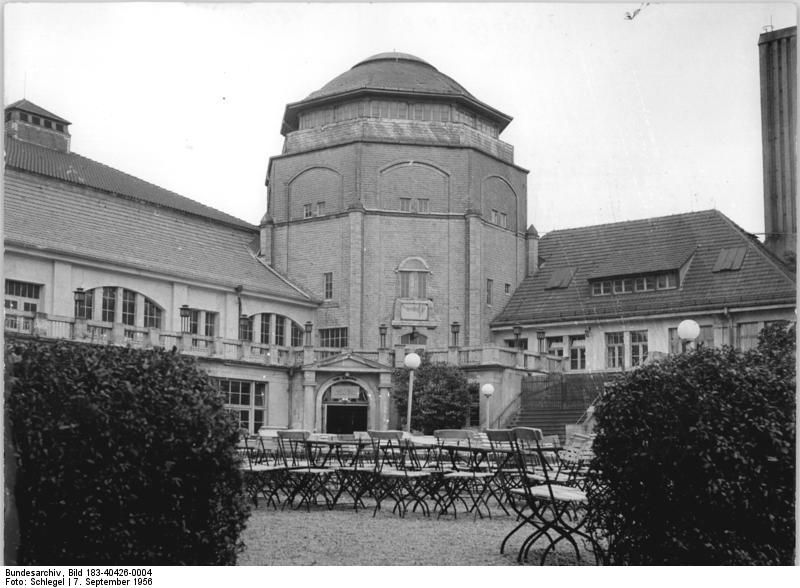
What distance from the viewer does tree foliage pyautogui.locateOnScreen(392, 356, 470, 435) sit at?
36125 mm

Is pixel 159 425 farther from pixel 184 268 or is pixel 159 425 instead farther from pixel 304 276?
pixel 304 276

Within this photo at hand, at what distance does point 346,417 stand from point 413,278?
22.6ft

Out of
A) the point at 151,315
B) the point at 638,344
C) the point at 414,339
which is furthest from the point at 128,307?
the point at 638,344

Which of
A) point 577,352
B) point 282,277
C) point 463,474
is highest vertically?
point 282,277

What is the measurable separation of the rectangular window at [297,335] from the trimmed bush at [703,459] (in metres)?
34.6

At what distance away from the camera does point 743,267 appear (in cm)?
3878

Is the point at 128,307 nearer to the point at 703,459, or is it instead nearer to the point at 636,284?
the point at 636,284

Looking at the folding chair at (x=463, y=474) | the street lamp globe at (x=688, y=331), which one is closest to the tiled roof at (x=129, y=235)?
the folding chair at (x=463, y=474)

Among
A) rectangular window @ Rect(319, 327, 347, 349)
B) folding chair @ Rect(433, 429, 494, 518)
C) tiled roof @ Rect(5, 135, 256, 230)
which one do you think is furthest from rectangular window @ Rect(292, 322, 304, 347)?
folding chair @ Rect(433, 429, 494, 518)

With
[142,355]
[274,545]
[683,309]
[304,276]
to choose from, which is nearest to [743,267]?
[683,309]

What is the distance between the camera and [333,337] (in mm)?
42438

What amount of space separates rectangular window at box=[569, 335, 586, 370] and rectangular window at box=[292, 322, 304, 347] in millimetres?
11076

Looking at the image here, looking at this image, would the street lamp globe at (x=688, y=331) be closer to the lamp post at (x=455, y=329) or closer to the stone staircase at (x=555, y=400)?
the stone staircase at (x=555, y=400)

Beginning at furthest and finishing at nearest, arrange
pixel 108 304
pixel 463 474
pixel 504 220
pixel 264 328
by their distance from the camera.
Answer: pixel 504 220, pixel 264 328, pixel 108 304, pixel 463 474
